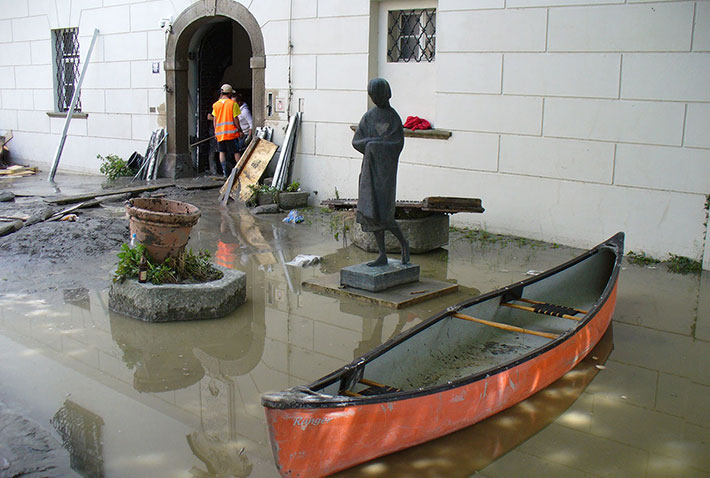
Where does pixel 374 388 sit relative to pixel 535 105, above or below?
below

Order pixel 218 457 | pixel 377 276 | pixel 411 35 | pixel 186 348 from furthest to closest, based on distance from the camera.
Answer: pixel 411 35
pixel 377 276
pixel 186 348
pixel 218 457

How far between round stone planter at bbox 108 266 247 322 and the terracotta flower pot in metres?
0.28

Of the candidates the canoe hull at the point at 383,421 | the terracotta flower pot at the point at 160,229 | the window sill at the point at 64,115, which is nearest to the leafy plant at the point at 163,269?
the terracotta flower pot at the point at 160,229

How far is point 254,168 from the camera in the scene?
10367 millimetres

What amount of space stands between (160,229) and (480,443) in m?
2.86

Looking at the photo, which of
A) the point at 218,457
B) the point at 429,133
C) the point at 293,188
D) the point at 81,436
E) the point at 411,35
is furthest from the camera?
the point at 293,188

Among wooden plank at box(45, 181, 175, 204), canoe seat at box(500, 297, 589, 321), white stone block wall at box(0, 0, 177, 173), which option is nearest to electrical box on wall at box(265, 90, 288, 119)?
wooden plank at box(45, 181, 175, 204)

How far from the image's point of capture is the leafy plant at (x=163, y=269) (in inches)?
202

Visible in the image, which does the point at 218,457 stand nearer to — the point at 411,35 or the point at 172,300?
the point at 172,300

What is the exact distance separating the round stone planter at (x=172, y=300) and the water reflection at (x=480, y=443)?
235cm

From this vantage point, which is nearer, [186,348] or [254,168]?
[186,348]

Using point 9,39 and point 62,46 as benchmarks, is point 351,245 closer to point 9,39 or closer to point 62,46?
point 62,46

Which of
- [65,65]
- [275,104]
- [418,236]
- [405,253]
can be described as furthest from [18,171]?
[405,253]

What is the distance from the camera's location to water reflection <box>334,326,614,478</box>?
10.3 feet
